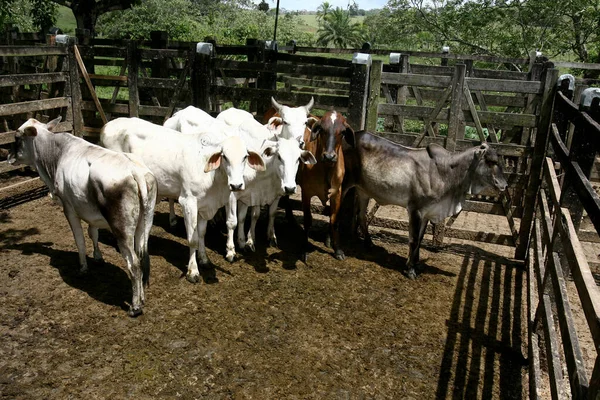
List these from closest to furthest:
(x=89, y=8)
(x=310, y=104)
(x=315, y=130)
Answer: (x=315, y=130)
(x=310, y=104)
(x=89, y=8)

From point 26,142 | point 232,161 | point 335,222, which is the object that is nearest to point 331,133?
point 335,222

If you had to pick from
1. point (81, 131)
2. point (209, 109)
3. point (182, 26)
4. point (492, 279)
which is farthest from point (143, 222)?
point (182, 26)

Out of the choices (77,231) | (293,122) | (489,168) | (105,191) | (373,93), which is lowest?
(77,231)

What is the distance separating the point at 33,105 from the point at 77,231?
3935 millimetres

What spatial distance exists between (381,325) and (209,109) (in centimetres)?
515

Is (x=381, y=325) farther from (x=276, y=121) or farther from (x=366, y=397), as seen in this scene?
(x=276, y=121)

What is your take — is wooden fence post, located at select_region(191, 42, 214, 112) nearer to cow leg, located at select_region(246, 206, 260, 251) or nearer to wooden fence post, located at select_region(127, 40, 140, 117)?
wooden fence post, located at select_region(127, 40, 140, 117)

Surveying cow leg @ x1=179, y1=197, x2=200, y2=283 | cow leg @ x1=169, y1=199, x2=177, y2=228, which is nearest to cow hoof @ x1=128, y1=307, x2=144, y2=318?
cow leg @ x1=179, y1=197, x2=200, y2=283

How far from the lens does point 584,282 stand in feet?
9.07

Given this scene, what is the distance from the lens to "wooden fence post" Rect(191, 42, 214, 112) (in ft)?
28.5

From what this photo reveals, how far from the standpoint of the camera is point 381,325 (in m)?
5.53

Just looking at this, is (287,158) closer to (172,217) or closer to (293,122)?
(293,122)

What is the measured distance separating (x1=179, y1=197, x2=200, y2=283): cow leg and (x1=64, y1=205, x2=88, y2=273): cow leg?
1234 millimetres

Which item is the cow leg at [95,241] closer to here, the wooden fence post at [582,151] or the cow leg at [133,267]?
the cow leg at [133,267]
